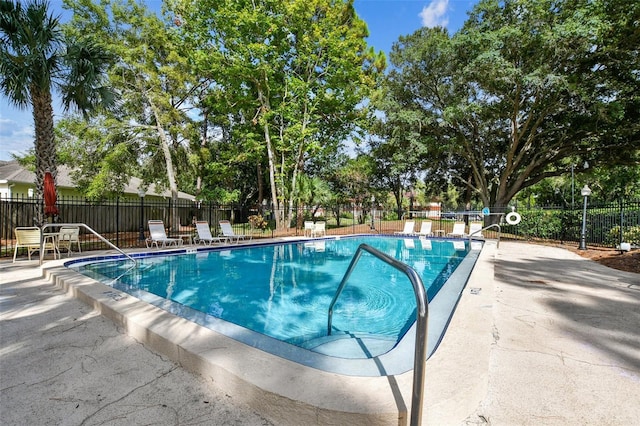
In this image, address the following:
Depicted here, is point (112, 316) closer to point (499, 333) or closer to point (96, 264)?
point (499, 333)

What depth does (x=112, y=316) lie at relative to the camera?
368cm

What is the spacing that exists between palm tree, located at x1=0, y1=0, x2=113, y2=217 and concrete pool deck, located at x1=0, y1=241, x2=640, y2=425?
740 centimetres

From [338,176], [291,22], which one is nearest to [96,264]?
[291,22]

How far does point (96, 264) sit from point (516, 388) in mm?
9229

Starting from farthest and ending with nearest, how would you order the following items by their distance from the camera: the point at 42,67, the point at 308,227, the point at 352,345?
the point at 308,227
the point at 42,67
the point at 352,345

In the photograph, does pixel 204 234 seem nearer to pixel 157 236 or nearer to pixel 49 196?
pixel 157 236

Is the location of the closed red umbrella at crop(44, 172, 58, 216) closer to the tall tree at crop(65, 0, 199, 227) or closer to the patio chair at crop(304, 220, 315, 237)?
the tall tree at crop(65, 0, 199, 227)

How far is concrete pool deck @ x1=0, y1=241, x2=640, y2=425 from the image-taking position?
1.94 meters

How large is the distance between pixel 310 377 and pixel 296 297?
3945 mm

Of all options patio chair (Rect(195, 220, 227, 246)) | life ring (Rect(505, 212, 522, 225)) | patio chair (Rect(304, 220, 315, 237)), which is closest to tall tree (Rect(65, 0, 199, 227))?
patio chair (Rect(195, 220, 227, 246))

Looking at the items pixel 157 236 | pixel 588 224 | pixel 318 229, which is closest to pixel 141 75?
pixel 157 236

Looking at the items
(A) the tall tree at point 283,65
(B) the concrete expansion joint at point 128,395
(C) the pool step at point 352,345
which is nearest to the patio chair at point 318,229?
(A) the tall tree at point 283,65

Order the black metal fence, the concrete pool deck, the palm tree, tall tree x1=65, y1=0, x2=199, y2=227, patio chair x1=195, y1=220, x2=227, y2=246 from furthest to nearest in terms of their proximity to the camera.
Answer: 1. tall tree x1=65, y1=0, x2=199, y2=227
2. patio chair x1=195, y1=220, x2=227, y2=246
3. the black metal fence
4. the palm tree
5. the concrete pool deck

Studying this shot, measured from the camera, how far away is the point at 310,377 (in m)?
2.11
